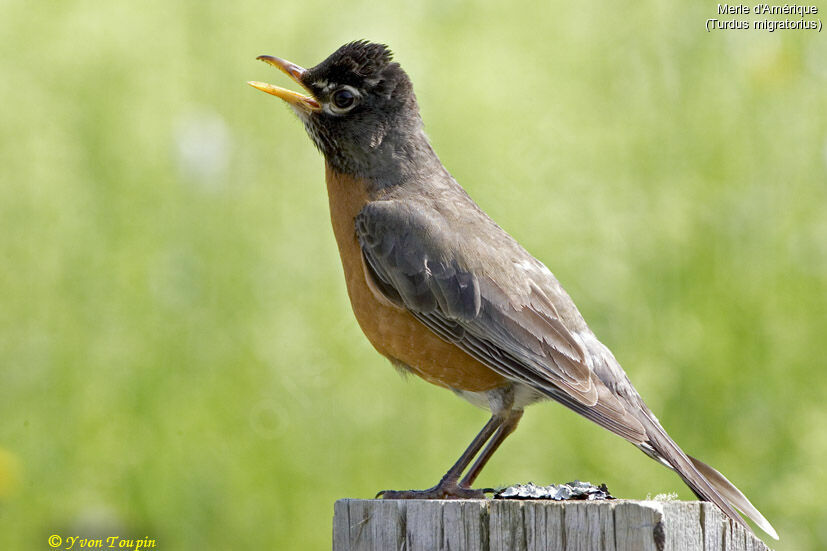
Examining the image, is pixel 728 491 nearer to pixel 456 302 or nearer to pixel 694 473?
pixel 694 473

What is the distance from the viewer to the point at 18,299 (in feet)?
19.5

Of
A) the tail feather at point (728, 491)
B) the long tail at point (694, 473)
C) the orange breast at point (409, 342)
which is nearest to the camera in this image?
the long tail at point (694, 473)

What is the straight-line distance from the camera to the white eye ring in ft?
14.2

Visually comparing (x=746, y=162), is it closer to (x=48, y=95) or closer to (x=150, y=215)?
(x=150, y=215)

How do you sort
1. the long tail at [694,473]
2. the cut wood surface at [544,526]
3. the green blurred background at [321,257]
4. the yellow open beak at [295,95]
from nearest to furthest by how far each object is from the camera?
the cut wood surface at [544,526], the long tail at [694,473], the yellow open beak at [295,95], the green blurred background at [321,257]

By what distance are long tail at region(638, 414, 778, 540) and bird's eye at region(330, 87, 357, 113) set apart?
5.98 feet

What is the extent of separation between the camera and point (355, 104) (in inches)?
171

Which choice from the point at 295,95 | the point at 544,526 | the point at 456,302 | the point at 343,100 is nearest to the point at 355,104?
the point at 343,100

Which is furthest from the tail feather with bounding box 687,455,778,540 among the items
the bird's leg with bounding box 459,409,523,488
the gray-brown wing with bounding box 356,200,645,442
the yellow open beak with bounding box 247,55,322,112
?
the yellow open beak with bounding box 247,55,322,112

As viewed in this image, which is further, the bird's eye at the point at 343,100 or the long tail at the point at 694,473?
the bird's eye at the point at 343,100

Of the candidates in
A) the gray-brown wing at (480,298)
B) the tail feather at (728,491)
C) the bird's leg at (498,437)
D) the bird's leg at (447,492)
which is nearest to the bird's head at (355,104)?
the gray-brown wing at (480,298)

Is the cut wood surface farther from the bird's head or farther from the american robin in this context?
the bird's head

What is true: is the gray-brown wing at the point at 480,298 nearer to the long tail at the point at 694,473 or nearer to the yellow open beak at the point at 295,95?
the long tail at the point at 694,473

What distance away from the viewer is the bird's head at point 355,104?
4262mm
